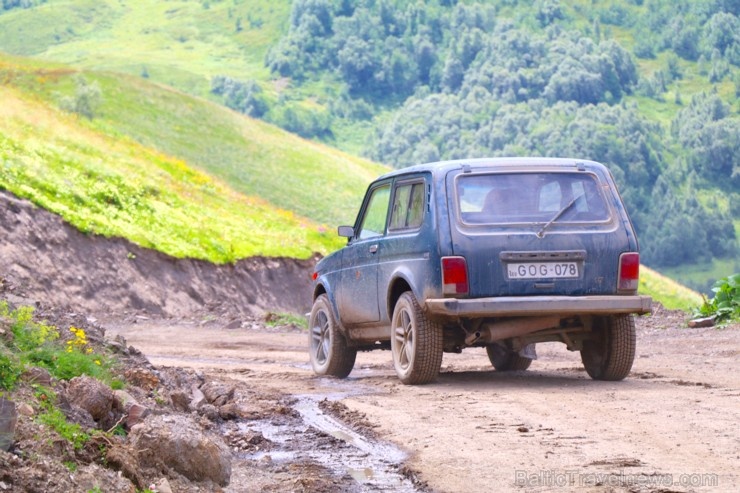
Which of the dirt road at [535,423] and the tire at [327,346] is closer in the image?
the dirt road at [535,423]

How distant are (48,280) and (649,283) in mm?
50920

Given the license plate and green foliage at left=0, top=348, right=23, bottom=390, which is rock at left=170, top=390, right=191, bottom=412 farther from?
the license plate

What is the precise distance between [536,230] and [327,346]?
3459 mm

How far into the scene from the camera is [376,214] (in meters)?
13.2

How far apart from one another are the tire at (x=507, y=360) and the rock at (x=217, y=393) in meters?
3.90

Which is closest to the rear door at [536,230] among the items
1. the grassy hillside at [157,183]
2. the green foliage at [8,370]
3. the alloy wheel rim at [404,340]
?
the alloy wheel rim at [404,340]

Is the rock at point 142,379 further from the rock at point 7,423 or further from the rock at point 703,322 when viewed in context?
the rock at point 703,322

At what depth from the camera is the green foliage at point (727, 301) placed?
18.6m

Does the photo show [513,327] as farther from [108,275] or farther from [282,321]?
[108,275]

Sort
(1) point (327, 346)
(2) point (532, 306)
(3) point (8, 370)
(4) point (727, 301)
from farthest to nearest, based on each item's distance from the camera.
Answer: (4) point (727, 301)
(1) point (327, 346)
(2) point (532, 306)
(3) point (8, 370)

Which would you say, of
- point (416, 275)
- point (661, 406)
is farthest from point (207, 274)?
point (661, 406)

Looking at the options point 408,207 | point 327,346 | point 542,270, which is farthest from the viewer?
point 327,346

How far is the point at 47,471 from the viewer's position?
19.3 feet

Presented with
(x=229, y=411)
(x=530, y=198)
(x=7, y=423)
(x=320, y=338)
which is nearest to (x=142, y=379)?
(x=229, y=411)
